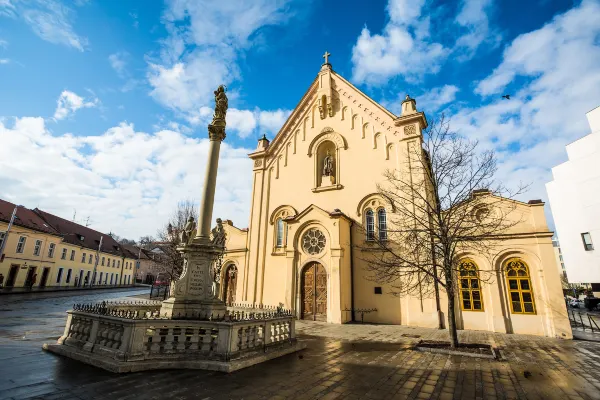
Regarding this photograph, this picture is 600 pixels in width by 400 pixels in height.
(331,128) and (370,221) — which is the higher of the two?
(331,128)

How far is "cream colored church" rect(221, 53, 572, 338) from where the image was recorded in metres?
14.2

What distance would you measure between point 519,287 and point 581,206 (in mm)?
27976

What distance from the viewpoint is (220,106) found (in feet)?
38.9

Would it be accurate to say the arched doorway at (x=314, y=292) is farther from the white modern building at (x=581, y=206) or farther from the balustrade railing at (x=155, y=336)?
the white modern building at (x=581, y=206)

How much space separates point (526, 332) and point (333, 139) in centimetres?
1490

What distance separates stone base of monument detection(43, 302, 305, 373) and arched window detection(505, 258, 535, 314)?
12456 millimetres

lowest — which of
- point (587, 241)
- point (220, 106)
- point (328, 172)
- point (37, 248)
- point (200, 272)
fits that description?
point (200, 272)

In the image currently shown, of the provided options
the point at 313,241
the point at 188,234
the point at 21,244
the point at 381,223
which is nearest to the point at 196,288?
the point at 188,234

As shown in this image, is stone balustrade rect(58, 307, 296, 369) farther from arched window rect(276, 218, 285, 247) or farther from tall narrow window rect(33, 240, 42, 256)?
tall narrow window rect(33, 240, 42, 256)

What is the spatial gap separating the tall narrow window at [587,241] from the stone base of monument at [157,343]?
131 ft

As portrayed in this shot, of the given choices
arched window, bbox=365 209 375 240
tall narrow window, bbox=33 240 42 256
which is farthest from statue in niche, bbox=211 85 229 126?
tall narrow window, bbox=33 240 42 256

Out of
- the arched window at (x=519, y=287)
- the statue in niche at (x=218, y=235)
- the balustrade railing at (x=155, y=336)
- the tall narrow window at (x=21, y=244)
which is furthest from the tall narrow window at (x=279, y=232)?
the tall narrow window at (x=21, y=244)

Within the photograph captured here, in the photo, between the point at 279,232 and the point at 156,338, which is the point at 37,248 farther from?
the point at 156,338

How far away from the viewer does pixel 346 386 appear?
5.77m
